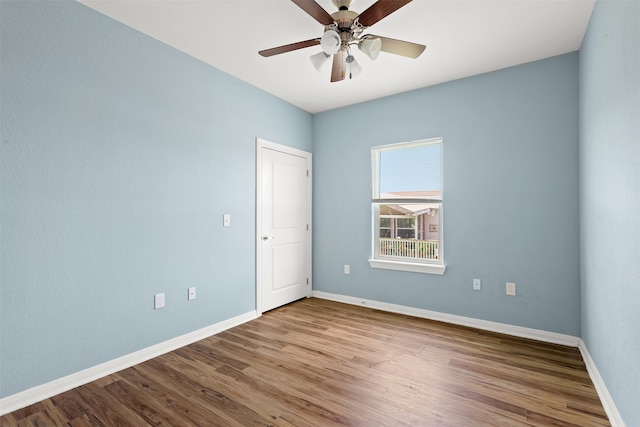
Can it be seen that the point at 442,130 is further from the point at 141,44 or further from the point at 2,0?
the point at 2,0

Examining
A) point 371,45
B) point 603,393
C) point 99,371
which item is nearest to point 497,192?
point 603,393

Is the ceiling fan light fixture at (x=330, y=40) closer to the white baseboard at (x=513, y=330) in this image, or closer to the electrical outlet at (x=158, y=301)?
the electrical outlet at (x=158, y=301)

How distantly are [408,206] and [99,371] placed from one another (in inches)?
131

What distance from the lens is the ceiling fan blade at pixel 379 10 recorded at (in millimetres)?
1736

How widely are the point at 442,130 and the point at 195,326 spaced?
331 centimetres

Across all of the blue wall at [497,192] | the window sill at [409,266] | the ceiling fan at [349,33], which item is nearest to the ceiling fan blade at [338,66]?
the ceiling fan at [349,33]

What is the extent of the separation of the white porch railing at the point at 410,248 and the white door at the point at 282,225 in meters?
1.13

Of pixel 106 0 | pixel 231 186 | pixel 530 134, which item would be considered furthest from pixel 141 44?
pixel 530 134

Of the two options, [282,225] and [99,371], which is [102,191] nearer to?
[99,371]

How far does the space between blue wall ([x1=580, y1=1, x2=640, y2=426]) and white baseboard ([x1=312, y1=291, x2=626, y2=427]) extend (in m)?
0.09

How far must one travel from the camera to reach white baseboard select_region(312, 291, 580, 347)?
2838 millimetres

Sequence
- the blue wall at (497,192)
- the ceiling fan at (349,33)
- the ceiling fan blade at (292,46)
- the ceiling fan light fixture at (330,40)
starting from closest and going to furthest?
1. the ceiling fan at (349,33)
2. the ceiling fan light fixture at (330,40)
3. the ceiling fan blade at (292,46)
4. the blue wall at (497,192)

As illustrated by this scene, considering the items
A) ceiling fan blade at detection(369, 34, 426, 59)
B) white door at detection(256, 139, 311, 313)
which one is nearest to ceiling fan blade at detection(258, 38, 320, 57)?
ceiling fan blade at detection(369, 34, 426, 59)

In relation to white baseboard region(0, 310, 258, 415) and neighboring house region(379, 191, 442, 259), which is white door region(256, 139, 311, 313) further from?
neighboring house region(379, 191, 442, 259)
